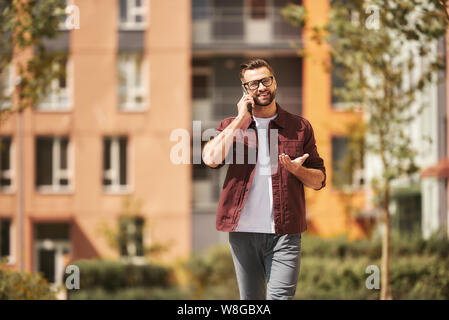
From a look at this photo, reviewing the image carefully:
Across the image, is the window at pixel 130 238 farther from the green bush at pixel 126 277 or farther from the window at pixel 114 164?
the window at pixel 114 164

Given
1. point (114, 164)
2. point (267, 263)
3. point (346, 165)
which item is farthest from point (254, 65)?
point (114, 164)

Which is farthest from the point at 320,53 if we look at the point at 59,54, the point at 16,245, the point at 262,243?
the point at 262,243

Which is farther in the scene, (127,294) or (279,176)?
(127,294)

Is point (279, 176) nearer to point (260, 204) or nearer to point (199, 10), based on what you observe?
point (260, 204)

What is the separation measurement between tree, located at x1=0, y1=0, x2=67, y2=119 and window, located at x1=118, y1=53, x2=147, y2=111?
59.1 ft

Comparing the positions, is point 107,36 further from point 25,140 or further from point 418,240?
point 418,240

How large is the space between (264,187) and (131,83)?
25.2 m

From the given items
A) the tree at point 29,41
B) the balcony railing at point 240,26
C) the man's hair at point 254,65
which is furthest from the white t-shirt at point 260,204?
the balcony railing at point 240,26

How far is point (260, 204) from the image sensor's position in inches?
180

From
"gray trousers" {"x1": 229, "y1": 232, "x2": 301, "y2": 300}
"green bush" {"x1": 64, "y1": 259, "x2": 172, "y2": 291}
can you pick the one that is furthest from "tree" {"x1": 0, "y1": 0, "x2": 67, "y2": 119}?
"green bush" {"x1": 64, "y1": 259, "x2": 172, "y2": 291}

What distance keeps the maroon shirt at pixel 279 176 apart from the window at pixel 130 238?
806 inches

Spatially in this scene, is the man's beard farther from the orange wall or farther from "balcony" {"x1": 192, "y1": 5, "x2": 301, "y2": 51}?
"balcony" {"x1": 192, "y1": 5, "x2": 301, "y2": 51}

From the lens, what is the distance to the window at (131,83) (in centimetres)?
2919

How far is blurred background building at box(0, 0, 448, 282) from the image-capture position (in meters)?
28.2
